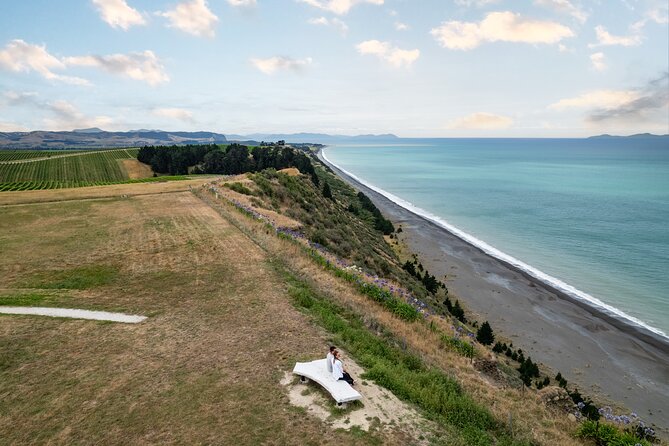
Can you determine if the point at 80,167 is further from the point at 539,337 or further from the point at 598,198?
the point at 598,198

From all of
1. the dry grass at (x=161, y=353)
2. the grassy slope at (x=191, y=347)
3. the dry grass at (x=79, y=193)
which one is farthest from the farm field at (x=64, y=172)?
the dry grass at (x=161, y=353)

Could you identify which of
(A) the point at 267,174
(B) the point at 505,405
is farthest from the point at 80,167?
(B) the point at 505,405

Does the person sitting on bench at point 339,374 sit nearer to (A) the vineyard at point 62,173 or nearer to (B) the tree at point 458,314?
(B) the tree at point 458,314

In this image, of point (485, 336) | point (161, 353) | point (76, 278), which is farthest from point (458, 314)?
point (76, 278)

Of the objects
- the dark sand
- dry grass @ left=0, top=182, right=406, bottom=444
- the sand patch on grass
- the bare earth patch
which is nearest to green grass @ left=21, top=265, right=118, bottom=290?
dry grass @ left=0, top=182, right=406, bottom=444

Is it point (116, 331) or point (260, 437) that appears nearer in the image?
point (260, 437)

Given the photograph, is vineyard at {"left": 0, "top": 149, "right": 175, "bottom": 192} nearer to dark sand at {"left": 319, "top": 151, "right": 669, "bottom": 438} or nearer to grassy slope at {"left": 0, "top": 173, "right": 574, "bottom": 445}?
grassy slope at {"left": 0, "top": 173, "right": 574, "bottom": 445}
